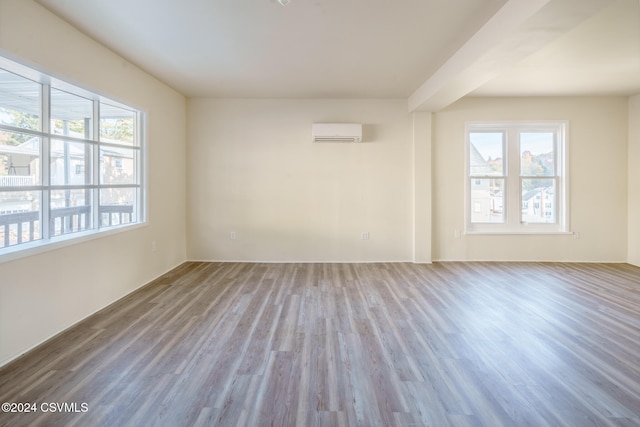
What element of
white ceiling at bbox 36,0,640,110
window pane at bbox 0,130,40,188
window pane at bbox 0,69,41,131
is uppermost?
white ceiling at bbox 36,0,640,110

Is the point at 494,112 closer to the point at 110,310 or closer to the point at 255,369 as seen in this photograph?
the point at 255,369

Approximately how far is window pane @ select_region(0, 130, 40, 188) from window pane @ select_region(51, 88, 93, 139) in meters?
0.28

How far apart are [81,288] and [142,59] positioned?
2587 mm

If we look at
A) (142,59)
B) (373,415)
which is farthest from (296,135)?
(373,415)

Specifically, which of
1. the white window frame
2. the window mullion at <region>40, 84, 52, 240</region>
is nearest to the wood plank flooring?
the window mullion at <region>40, 84, 52, 240</region>

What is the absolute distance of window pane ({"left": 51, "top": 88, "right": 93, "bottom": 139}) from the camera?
2881 mm

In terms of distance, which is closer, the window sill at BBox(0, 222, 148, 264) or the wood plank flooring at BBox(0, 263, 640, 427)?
the wood plank flooring at BBox(0, 263, 640, 427)

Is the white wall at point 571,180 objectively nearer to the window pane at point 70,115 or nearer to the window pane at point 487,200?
the window pane at point 487,200

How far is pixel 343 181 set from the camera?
5.38m

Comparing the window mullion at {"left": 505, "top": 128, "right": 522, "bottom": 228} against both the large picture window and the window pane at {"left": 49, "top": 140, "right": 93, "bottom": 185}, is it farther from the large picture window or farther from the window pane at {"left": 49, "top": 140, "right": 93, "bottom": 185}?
the window pane at {"left": 49, "top": 140, "right": 93, "bottom": 185}

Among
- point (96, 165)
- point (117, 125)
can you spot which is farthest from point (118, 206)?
point (117, 125)

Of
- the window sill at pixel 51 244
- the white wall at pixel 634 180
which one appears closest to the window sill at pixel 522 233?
the white wall at pixel 634 180

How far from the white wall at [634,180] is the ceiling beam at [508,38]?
11.3 feet

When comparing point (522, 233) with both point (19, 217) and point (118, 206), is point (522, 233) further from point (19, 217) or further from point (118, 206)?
point (19, 217)
